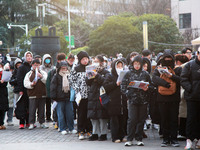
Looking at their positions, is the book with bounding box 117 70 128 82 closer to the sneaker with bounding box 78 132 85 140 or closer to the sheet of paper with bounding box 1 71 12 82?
the sneaker with bounding box 78 132 85 140

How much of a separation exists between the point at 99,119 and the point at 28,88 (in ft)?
10.2

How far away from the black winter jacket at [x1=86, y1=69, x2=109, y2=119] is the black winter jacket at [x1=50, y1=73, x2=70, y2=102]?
1.42 metres

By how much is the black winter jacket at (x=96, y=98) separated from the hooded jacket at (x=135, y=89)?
73 centimetres

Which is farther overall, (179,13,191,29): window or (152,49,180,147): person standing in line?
(179,13,191,29): window

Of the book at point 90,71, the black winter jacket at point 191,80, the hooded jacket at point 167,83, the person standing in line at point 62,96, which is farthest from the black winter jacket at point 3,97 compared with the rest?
the black winter jacket at point 191,80

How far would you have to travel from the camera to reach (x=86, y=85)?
998 cm

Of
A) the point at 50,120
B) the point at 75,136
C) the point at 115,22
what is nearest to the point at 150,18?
the point at 115,22

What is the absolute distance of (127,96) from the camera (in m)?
8.88

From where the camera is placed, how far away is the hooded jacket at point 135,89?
8.79 metres

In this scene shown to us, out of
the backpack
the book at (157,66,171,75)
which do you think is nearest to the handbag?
the backpack

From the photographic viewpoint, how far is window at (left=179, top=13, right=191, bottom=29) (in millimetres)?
55513

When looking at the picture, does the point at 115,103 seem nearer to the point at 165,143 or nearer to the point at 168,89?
the point at 168,89

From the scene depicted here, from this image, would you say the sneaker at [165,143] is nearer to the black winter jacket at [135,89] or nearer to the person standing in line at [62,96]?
the black winter jacket at [135,89]

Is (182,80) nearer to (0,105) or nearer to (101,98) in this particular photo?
(101,98)
